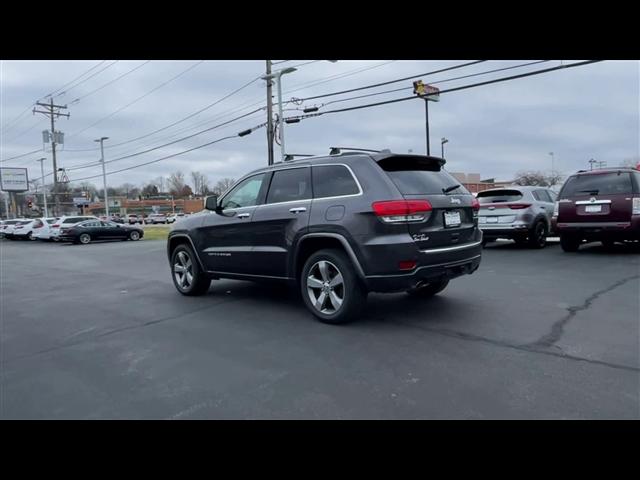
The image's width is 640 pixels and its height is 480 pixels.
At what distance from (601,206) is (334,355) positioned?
7715 millimetres

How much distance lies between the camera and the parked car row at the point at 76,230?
926 inches

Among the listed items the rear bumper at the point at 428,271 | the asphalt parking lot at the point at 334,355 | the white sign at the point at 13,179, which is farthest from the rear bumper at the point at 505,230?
the white sign at the point at 13,179

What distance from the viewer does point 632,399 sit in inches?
113

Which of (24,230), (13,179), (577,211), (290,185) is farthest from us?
(13,179)

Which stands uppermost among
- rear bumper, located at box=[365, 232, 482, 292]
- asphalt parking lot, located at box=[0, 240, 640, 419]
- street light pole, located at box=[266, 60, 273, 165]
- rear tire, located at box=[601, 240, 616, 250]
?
street light pole, located at box=[266, 60, 273, 165]

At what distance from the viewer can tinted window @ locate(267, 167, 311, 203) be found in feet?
17.1

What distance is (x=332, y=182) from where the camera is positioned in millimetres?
4926

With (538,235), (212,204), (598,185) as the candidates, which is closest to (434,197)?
(212,204)

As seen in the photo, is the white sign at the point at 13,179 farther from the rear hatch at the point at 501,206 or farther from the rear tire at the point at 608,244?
the rear tire at the point at 608,244

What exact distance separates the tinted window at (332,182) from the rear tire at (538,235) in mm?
7743

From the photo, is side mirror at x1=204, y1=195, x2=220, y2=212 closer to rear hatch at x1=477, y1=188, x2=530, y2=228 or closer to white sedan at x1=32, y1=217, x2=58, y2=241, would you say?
rear hatch at x1=477, y1=188, x2=530, y2=228

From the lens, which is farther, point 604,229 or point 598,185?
point 598,185

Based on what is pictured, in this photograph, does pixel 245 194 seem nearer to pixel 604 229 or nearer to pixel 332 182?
pixel 332 182

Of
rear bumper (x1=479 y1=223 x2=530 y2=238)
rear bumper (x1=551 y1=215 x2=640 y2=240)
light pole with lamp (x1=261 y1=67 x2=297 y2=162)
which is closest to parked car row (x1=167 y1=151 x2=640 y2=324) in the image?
rear bumper (x1=551 y1=215 x2=640 y2=240)
